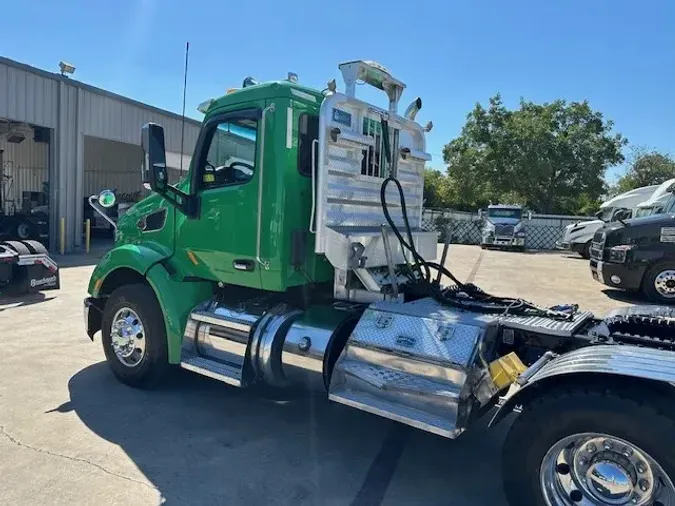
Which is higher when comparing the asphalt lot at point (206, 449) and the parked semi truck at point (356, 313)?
the parked semi truck at point (356, 313)

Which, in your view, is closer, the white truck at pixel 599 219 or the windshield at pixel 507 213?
the white truck at pixel 599 219

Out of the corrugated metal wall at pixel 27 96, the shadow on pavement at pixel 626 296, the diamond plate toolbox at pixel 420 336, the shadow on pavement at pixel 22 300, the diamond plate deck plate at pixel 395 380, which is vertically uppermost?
the corrugated metal wall at pixel 27 96

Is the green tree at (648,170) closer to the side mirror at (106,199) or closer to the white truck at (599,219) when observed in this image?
the white truck at (599,219)

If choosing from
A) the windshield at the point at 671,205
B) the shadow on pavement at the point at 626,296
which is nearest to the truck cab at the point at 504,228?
the shadow on pavement at the point at 626,296

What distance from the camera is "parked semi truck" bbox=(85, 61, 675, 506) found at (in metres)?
2.84

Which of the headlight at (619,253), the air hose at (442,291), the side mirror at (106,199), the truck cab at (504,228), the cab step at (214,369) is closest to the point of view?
the air hose at (442,291)

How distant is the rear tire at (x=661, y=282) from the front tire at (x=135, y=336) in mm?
9485

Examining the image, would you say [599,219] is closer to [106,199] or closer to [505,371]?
[505,371]

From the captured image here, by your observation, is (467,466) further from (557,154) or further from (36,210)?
(557,154)

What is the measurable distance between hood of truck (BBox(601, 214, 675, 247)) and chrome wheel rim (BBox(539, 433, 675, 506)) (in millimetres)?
9092

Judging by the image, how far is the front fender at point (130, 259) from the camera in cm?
496

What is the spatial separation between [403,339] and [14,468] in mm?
2696

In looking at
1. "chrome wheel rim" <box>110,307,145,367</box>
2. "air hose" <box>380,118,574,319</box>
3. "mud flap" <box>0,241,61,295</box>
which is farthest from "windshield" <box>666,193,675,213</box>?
"mud flap" <box>0,241,61,295</box>

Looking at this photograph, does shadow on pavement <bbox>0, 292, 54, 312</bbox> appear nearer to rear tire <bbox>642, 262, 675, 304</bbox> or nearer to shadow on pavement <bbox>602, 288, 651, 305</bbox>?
rear tire <bbox>642, 262, 675, 304</bbox>
